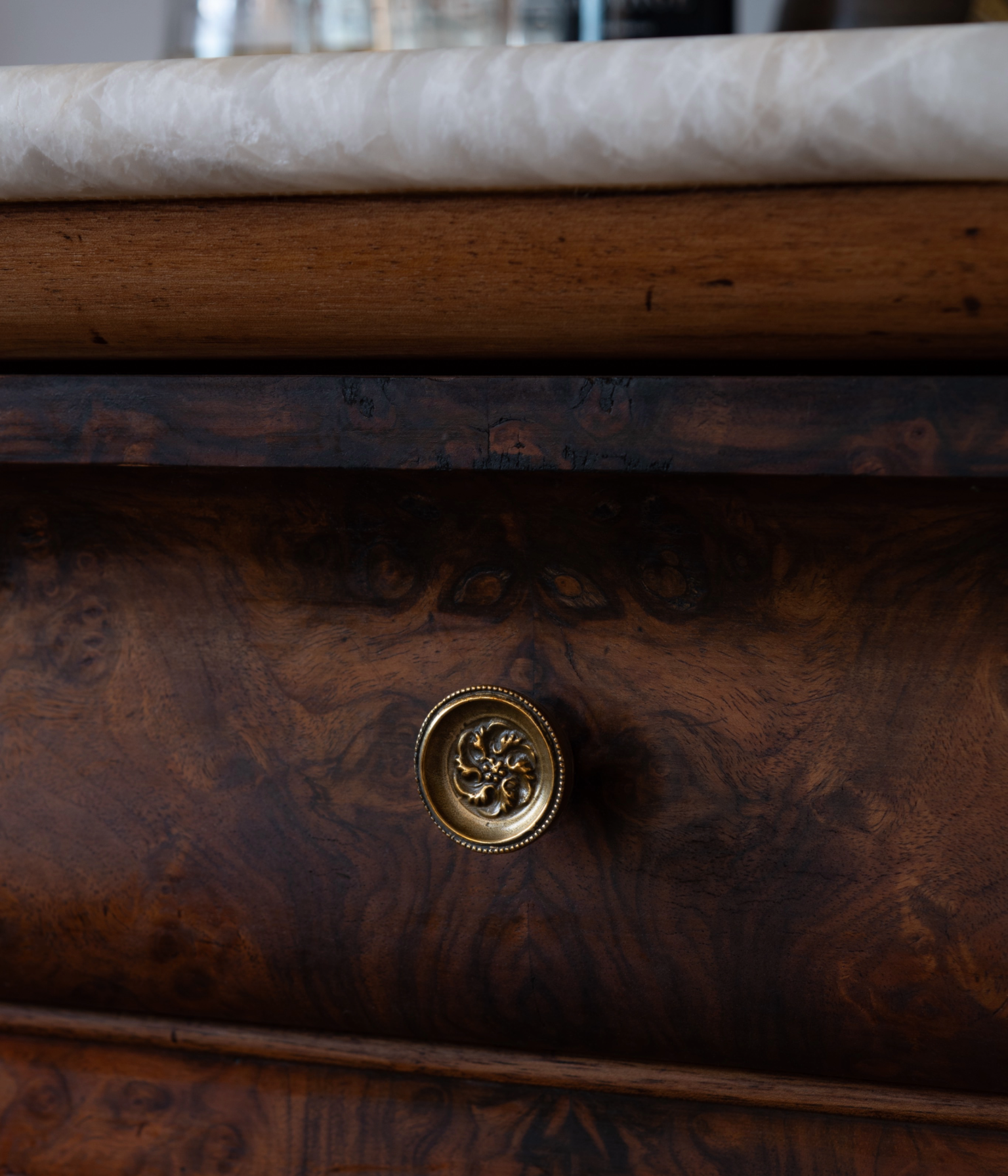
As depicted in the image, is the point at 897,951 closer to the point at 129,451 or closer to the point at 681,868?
the point at 681,868

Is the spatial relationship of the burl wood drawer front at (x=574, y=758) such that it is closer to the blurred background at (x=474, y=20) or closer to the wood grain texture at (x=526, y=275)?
the wood grain texture at (x=526, y=275)

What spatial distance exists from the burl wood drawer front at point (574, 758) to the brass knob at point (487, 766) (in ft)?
0.06

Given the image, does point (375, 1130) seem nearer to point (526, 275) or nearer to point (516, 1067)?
point (516, 1067)

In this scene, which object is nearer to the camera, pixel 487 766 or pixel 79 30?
pixel 487 766

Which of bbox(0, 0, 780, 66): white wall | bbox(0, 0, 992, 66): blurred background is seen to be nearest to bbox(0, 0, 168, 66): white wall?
bbox(0, 0, 780, 66): white wall

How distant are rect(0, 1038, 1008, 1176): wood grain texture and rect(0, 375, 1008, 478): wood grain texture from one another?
0.56 feet

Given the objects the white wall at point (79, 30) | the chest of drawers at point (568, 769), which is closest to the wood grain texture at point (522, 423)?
the chest of drawers at point (568, 769)

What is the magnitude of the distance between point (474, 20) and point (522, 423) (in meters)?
0.26

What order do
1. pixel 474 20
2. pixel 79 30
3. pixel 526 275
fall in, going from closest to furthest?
pixel 526 275 < pixel 474 20 < pixel 79 30

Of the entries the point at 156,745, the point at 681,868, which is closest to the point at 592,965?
the point at 681,868

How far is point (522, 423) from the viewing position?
20 cm

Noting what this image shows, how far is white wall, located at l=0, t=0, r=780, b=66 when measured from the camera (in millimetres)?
546

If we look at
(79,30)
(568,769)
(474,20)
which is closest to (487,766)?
(568,769)

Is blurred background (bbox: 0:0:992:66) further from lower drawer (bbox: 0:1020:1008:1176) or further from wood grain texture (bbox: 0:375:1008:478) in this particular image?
lower drawer (bbox: 0:1020:1008:1176)
